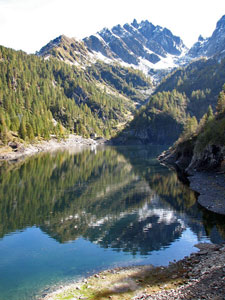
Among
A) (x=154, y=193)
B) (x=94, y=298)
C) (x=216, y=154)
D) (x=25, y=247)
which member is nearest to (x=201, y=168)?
(x=216, y=154)

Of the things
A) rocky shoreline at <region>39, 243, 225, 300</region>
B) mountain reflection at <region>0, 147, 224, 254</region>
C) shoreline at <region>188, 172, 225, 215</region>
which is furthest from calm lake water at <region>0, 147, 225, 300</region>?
rocky shoreline at <region>39, 243, 225, 300</region>

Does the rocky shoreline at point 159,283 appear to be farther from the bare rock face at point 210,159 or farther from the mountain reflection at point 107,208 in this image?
the bare rock face at point 210,159

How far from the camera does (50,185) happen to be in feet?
243

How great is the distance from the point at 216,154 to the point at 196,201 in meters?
26.2

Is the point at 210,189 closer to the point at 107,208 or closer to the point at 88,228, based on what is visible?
the point at 107,208

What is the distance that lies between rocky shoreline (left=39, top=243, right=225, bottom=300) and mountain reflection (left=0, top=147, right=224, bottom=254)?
6.14m

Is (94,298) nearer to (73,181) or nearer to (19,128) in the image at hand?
(73,181)

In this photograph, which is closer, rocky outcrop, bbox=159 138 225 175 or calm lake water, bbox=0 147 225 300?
calm lake water, bbox=0 147 225 300

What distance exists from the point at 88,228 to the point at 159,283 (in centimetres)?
1918

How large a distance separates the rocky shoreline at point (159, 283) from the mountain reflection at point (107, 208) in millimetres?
6141

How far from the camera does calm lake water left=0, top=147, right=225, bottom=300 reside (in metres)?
29.2

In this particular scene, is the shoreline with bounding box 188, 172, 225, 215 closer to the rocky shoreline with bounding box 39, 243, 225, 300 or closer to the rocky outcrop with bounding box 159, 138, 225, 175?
the rocky outcrop with bounding box 159, 138, 225, 175

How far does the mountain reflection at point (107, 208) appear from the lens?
127ft

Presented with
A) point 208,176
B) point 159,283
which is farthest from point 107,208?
point 208,176
